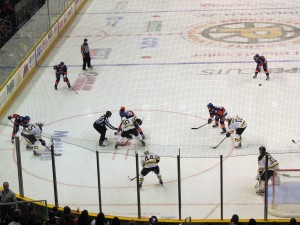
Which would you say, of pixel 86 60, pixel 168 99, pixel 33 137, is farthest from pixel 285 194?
pixel 86 60

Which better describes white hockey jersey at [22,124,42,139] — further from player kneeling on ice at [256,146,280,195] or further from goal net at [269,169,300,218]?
goal net at [269,169,300,218]

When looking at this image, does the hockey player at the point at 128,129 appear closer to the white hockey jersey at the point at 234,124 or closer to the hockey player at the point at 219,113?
the hockey player at the point at 219,113

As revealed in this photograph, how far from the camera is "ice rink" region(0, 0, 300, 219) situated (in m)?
9.27

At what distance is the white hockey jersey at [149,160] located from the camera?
9250mm

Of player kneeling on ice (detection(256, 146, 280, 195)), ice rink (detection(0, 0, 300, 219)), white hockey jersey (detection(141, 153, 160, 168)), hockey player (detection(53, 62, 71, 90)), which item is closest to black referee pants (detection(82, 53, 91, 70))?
ice rink (detection(0, 0, 300, 219))

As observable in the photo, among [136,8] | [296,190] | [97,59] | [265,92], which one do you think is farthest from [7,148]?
[136,8]

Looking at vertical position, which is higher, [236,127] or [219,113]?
[219,113]

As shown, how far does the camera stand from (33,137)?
34.8 feet

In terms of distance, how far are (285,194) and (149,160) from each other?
1.93 meters

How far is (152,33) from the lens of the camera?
19906 millimetres

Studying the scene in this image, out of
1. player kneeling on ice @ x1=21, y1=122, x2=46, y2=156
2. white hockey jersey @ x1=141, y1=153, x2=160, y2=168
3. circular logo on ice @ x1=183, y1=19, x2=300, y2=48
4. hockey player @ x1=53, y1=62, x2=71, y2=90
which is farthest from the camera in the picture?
circular logo on ice @ x1=183, y1=19, x2=300, y2=48

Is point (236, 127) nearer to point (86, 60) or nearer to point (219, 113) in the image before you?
point (219, 113)

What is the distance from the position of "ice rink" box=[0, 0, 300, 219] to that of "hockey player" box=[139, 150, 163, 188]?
0.10 metres

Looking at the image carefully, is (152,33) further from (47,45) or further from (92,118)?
(92,118)
